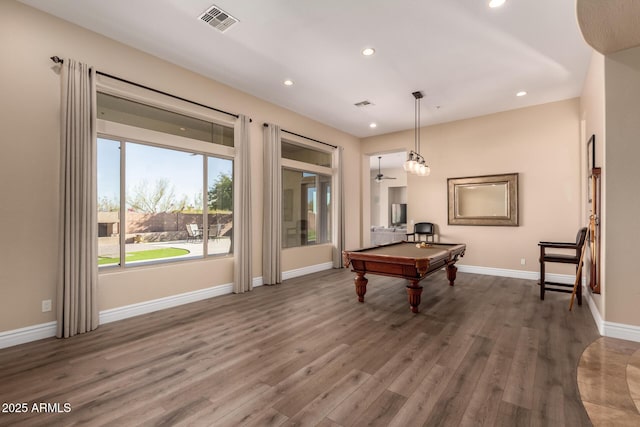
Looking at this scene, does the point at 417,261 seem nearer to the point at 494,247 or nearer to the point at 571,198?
the point at 494,247

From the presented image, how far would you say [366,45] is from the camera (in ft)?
11.8

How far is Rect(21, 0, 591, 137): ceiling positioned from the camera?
2.96 meters

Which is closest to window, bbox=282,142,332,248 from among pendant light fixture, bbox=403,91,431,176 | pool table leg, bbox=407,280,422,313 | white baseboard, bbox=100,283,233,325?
white baseboard, bbox=100,283,233,325

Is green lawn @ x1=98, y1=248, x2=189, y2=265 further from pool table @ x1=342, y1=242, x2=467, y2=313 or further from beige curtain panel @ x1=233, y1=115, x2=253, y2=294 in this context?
pool table @ x1=342, y1=242, x2=467, y2=313

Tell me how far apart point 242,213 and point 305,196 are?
2.07 metres

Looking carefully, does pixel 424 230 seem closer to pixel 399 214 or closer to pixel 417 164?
pixel 417 164

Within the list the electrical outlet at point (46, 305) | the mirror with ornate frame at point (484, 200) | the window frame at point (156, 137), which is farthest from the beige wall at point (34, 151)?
the mirror with ornate frame at point (484, 200)

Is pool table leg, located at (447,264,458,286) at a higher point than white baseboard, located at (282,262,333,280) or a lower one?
higher

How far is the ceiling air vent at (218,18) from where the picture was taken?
2994 millimetres

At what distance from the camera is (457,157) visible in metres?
6.42

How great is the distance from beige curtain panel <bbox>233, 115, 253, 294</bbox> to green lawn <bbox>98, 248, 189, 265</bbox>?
0.80 metres

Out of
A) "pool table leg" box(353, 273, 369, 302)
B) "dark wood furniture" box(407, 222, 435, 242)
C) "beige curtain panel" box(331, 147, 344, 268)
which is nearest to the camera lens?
"pool table leg" box(353, 273, 369, 302)

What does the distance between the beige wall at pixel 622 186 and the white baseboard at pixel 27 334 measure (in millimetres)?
5725

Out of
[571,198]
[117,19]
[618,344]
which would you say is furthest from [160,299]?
[571,198]
